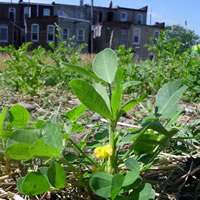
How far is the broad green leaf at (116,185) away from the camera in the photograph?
55 centimetres

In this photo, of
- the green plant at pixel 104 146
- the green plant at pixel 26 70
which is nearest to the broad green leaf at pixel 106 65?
the green plant at pixel 104 146

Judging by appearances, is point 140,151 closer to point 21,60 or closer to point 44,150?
point 44,150

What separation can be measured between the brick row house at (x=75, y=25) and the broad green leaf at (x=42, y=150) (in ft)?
107

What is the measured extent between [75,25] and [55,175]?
116 feet

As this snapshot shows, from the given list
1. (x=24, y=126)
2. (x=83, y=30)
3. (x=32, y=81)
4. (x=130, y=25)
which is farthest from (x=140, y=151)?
(x=130, y=25)

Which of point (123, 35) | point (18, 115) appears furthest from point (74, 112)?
point (123, 35)

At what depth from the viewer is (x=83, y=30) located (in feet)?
114

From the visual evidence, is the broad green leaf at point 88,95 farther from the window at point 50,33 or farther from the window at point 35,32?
the window at point 35,32

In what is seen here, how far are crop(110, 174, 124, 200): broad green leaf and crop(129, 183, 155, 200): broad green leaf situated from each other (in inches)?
2.1

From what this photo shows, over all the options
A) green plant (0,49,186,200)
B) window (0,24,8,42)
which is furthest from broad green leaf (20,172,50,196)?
window (0,24,8,42)

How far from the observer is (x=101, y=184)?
0.56 metres

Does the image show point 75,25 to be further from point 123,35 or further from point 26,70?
point 26,70

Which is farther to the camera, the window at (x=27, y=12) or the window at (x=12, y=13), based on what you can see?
the window at (x=27, y=12)

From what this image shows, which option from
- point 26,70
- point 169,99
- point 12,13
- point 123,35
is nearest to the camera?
point 169,99
